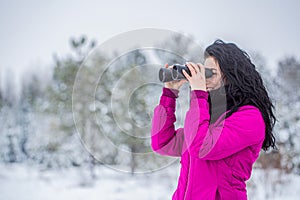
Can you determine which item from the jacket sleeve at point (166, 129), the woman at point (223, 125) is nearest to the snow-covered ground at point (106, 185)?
the jacket sleeve at point (166, 129)

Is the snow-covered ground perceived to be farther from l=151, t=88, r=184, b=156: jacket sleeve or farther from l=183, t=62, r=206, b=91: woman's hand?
l=183, t=62, r=206, b=91: woman's hand

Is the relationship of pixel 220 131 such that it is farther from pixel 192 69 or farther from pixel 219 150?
pixel 192 69

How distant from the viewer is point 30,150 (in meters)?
5.19

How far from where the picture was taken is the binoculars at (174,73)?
0.83 metres

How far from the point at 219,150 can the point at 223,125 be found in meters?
0.07

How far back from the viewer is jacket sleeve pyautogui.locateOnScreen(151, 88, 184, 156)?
3.09ft

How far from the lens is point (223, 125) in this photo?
0.78 meters

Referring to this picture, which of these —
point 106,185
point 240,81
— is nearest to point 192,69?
point 240,81

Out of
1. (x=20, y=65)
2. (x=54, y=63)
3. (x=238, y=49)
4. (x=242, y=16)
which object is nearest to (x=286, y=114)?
(x=242, y=16)

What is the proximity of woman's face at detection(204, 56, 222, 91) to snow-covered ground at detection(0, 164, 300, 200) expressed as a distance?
9.34ft

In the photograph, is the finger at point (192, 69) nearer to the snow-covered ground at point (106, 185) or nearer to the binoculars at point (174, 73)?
the binoculars at point (174, 73)

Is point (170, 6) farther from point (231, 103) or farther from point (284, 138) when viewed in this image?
point (284, 138)

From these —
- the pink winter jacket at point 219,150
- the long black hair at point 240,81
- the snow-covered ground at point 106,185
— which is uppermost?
the long black hair at point 240,81

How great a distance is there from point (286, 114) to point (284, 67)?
643 mm
